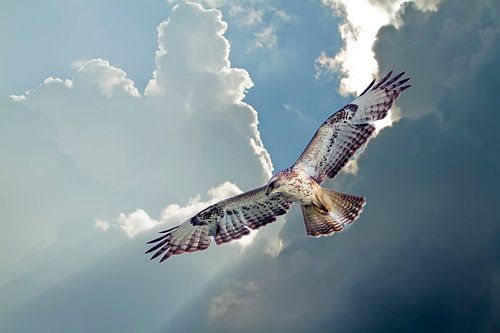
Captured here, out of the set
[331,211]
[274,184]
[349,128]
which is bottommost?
[331,211]

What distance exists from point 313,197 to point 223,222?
300cm

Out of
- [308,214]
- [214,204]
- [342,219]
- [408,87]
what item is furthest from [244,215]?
[408,87]

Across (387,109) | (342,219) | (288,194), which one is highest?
(387,109)

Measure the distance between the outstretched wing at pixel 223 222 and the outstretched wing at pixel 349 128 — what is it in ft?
5.23

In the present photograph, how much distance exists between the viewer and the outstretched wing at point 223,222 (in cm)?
1401

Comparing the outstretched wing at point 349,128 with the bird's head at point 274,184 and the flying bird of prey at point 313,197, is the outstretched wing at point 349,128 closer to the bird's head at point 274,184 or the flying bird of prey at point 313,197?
the flying bird of prey at point 313,197

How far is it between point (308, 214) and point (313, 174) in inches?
50.1

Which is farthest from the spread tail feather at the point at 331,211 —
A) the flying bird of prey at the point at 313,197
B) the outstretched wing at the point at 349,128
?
the outstretched wing at the point at 349,128

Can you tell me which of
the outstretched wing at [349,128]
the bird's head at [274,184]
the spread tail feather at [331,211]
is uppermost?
the outstretched wing at [349,128]

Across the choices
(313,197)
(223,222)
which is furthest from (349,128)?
(223,222)

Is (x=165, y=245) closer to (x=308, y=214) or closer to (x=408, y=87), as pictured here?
(x=308, y=214)

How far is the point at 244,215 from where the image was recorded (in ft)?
46.8

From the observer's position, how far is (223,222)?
46.9ft

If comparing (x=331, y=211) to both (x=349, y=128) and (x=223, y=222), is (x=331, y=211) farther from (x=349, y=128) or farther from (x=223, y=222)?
(x=223, y=222)
